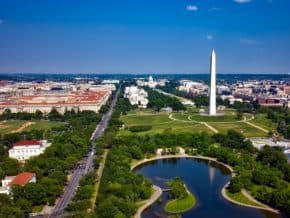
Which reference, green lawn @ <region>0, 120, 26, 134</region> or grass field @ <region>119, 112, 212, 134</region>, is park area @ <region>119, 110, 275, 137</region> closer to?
grass field @ <region>119, 112, 212, 134</region>

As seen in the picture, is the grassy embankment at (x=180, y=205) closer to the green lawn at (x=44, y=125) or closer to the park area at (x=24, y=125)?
the park area at (x=24, y=125)

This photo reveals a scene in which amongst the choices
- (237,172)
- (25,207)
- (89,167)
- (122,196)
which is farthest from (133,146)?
(25,207)

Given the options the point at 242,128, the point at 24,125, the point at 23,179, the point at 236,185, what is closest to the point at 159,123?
the point at 242,128

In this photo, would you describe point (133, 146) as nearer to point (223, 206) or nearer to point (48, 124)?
point (223, 206)

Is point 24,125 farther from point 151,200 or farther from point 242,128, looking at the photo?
point 151,200

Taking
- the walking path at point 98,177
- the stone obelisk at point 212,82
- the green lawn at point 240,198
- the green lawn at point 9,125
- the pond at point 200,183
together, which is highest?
the stone obelisk at point 212,82

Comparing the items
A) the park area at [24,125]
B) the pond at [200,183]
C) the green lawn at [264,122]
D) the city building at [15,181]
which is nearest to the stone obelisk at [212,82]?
the green lawn at [264,122]
